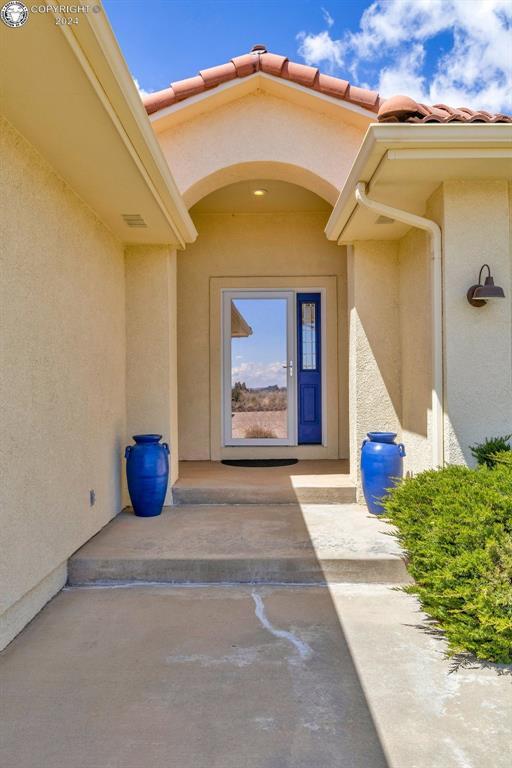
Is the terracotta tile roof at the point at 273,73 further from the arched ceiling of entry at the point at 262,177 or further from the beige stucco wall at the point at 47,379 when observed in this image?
the beige stucco wall at the point at 47,379

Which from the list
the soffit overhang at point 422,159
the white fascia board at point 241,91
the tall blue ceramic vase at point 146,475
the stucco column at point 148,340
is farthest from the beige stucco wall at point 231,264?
the soffit overhang at point 422,159

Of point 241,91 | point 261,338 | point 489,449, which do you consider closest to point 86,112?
point 241,91

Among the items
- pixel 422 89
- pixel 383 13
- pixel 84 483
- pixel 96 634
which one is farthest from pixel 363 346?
pixel 422 89

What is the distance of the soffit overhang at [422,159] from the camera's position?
3.97m

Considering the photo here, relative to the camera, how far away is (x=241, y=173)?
651 cm

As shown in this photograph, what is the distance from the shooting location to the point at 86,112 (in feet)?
10.6

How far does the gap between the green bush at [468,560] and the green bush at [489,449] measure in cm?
76

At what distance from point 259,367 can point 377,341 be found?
2.63m

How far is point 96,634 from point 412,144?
4146 millimetres

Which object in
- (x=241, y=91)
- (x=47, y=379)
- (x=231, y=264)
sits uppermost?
(x=241, y=91)

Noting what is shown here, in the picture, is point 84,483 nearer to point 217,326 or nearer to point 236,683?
point 236,683

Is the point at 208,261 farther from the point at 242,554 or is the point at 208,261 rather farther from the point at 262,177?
the point at 242,554

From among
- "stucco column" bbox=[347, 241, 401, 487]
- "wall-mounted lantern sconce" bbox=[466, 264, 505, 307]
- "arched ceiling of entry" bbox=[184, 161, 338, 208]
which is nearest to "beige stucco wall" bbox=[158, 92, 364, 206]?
"arched ceiling of entry" bbox=[184, 161, 338, 208]

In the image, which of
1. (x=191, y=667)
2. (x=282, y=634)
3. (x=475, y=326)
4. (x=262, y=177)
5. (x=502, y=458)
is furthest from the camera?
(x=262, y=177)
